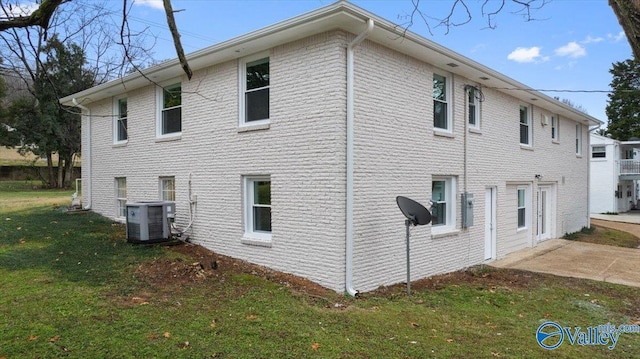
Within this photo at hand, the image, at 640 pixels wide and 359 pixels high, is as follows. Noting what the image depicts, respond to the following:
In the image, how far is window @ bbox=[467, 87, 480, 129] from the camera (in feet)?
35.7

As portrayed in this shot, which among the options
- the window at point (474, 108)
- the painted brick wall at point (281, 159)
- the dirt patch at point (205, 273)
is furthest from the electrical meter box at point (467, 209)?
the dirt patch at point (205, 273)

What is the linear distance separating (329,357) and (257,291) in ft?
8.69

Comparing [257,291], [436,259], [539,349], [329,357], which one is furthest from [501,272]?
Result: [329,357]

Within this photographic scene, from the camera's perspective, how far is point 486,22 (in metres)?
4.48

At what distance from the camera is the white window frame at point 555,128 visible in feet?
51.3

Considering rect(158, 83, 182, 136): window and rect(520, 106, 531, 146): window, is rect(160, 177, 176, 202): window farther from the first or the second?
rect(520, 106, 531, 146): window

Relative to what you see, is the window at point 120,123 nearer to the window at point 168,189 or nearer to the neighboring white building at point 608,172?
the window at point 168,189

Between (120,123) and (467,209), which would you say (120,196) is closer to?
(120,123)

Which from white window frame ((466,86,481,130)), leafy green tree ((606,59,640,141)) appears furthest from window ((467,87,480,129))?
leafy green tree ((606,59,640,141))

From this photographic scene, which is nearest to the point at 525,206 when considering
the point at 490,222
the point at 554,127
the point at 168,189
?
the point at 490,222

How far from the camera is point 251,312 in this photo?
5812 millimetres

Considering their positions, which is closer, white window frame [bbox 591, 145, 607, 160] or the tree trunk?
the tree trunk

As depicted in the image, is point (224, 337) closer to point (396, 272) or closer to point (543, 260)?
point (396, 272)

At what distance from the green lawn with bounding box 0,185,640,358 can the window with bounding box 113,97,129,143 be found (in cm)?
446
